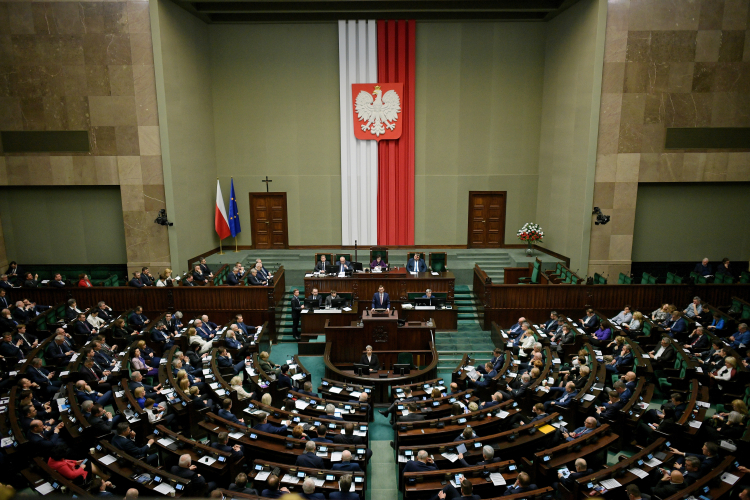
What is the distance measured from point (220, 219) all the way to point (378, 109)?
675 cm

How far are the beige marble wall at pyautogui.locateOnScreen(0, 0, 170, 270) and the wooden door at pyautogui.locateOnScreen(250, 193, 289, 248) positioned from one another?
3645 mm

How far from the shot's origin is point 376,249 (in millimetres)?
16141

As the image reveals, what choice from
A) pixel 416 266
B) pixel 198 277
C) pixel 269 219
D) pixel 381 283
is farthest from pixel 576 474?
pixel 269 219

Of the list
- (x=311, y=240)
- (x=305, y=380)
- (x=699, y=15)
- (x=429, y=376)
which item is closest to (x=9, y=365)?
(x=305, y=380)

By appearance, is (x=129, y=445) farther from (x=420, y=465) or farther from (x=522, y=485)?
(x=522, y=485)

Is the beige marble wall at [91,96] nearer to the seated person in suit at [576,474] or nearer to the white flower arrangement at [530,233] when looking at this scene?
the white flower arrangement at [530,233]

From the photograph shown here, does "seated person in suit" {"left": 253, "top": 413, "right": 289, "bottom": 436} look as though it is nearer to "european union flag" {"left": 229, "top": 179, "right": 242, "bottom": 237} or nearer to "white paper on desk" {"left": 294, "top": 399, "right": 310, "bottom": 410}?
"white paper on desk" {"left": 294, "top": 399, "right": 310, "bottom": 410}

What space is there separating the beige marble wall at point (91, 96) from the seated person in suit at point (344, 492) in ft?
37.4

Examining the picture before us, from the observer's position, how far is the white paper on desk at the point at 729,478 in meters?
5.77

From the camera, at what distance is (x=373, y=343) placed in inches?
425

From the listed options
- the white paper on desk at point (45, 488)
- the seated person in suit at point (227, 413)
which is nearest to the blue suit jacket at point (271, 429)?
the seated person in suit at point (227, 413)

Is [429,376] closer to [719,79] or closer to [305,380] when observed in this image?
[305,380]

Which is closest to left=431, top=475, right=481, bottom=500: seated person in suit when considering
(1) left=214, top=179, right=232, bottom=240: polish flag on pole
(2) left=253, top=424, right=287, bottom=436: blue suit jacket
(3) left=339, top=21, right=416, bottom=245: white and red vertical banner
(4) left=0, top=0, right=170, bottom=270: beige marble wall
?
(2) left=253, top=424, right=287, bottom=436: blue suit jacket

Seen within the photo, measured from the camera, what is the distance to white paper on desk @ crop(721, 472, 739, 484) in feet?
18.9
